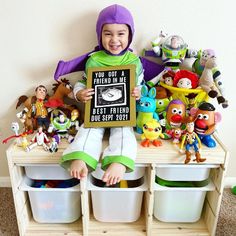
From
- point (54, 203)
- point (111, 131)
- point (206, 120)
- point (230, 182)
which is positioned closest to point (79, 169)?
point (111, 131)

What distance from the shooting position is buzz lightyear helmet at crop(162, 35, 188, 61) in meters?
1.14

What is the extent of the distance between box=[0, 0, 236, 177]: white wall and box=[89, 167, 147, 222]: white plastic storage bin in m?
0.51

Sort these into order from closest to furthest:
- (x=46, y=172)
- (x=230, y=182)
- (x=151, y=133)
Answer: (x=151, y=133) → (x=46, y=172) → (x=230, y=182)

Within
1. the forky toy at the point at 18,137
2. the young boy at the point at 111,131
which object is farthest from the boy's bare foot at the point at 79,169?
the forky toy at the point at 18,137

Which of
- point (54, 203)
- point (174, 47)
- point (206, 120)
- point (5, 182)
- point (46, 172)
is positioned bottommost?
point (5, 182)

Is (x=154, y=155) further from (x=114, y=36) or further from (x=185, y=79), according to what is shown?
(x=114, y=36)

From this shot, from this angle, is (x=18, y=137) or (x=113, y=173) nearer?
(x=113, y=173)

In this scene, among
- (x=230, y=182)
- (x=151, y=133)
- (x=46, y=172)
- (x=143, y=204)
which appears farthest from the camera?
(x=230, y=182)

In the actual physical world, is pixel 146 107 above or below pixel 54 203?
above

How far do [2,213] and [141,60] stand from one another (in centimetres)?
92

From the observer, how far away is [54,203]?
121cm

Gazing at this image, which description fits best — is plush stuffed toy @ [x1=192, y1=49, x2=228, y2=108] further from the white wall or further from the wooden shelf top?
the wooden shelf top

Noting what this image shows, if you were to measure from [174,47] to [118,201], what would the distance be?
0.65 metres

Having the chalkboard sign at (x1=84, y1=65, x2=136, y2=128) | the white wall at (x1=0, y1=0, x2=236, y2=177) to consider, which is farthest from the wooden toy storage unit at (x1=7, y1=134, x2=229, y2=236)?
the white wall at (x1=0, y1=0, x2=236, y2=177)
